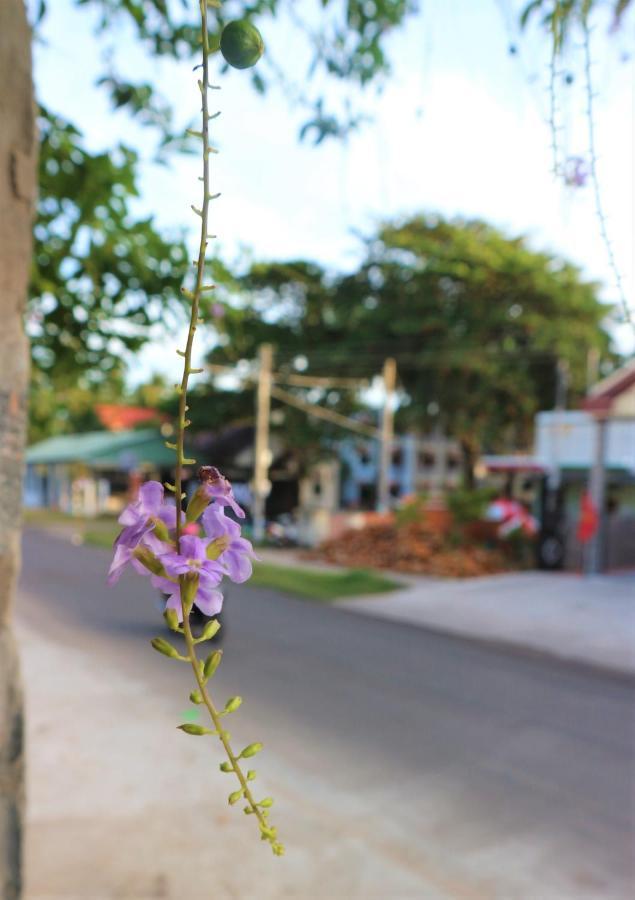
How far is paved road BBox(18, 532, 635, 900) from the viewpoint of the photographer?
3.97 meters

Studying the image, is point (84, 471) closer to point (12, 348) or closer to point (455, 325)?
point (455, 325)

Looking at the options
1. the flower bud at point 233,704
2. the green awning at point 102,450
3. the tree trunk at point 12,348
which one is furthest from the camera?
the green awning at point 102,450

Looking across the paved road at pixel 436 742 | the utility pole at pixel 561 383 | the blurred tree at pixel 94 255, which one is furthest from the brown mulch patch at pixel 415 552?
the blurred tree at pixel 94 255

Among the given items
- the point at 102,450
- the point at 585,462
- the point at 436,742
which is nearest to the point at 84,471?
the point at 102,450

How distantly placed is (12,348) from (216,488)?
1269mm

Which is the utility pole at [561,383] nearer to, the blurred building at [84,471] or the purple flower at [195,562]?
the blurred building at [84,471]

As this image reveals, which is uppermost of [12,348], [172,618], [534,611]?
[12,348]

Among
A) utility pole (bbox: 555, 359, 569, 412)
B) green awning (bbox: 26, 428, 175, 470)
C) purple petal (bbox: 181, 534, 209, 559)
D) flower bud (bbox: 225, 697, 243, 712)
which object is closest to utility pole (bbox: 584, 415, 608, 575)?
green awning (bbox: 26, 428, 175, 470)

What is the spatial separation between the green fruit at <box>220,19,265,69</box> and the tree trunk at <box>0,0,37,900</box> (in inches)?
45.4

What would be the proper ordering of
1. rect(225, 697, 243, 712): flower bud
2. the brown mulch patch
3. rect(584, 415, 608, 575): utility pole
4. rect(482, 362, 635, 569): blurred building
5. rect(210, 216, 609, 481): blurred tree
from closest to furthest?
rect(225, 697, 243, 712): flower bud < rect(482, 362, 635, 569): blurred building < rect(584, 415, 608, 575): utility pole < the brown mulch patch < rect(210, 216, 609, 481): blurred tree

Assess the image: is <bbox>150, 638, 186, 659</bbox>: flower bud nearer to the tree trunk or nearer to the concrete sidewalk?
the tree trunk

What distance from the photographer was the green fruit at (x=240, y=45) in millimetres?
560

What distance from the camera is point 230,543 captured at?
56cm

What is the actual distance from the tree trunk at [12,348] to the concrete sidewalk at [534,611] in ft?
25.1
